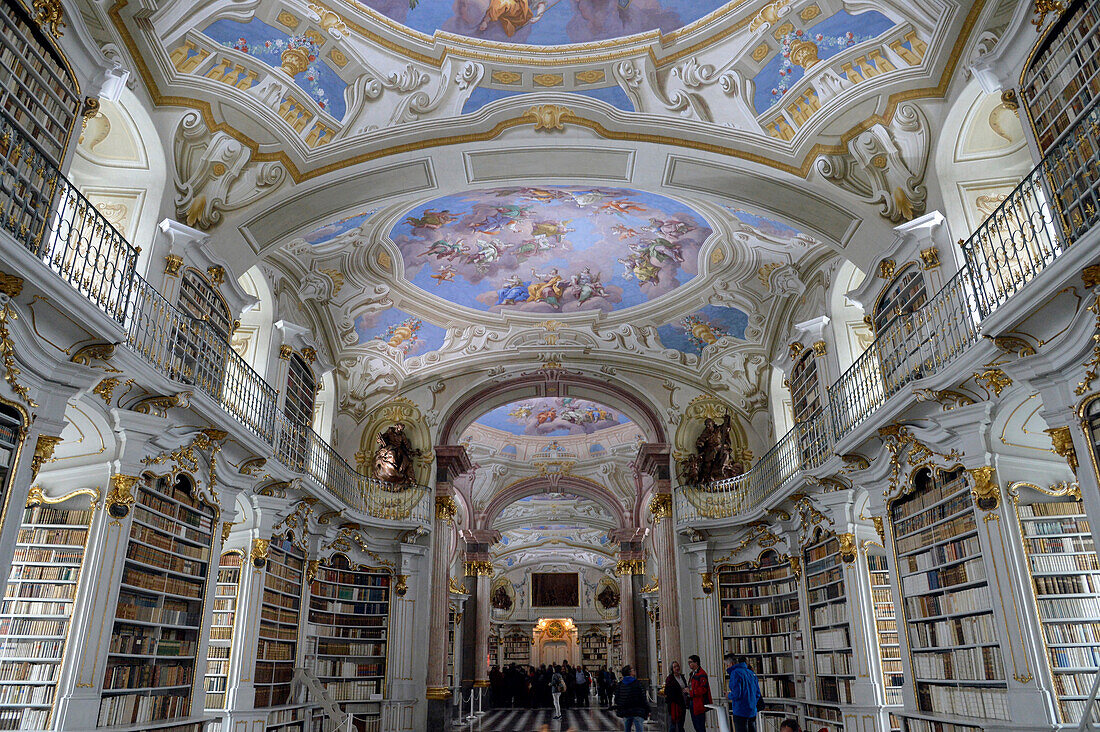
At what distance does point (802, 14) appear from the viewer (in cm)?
770

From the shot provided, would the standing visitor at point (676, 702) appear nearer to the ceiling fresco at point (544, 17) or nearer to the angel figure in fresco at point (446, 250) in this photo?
the angel figure in fresco at point (446, 250)

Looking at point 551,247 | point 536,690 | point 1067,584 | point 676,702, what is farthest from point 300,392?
point 536,690

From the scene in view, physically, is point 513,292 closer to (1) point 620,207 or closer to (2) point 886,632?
(1) point 620,207

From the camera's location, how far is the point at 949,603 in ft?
24.4

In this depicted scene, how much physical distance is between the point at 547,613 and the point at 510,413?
15.4 meters

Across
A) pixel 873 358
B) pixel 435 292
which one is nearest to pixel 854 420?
pixel 873 358

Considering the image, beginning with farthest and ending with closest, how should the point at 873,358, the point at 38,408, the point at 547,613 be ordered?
1. the point at 547,613
2. the point at 873,358
3. the point at 38,408

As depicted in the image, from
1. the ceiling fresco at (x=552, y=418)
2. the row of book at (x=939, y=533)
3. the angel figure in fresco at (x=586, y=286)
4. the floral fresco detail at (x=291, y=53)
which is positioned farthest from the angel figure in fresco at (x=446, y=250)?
the ceiling fresco at (x=552, y=418)

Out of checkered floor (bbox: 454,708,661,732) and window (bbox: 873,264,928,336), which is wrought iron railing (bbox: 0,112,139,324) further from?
checkered floor (bbox: 454,708,661,732)

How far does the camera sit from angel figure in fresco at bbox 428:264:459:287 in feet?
42.6

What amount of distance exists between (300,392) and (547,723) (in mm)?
9625

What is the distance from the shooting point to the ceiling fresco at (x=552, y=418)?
2056cm

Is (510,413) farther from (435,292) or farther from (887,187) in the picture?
(887,187)

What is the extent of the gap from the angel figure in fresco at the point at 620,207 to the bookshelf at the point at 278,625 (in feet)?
21.8
